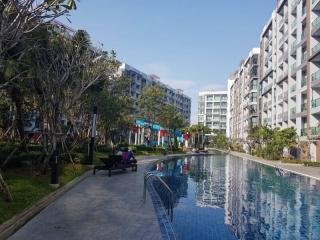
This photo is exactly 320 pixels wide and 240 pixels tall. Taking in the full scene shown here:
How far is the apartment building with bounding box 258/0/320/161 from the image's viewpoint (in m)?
45.1

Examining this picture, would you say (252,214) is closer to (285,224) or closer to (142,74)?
(285,224)

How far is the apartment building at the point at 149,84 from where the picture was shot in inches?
3890

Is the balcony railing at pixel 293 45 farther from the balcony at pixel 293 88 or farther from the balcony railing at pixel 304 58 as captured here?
the balcony at pixel 293 88

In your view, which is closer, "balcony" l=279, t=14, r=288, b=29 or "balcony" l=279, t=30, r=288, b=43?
"balcony" l=279, t=30, r=288, b=43

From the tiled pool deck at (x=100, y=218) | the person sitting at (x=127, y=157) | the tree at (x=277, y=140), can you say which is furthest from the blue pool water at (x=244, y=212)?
the tree at (x=277, y=140)

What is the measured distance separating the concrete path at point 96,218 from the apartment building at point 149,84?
2215 inches

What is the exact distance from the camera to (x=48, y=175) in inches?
659

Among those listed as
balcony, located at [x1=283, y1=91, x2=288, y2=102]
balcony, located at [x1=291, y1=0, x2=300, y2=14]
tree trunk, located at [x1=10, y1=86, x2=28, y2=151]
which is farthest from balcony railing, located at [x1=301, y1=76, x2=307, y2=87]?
tree trunk, located at [x1=10, y1=86, x2=28, y2=151]

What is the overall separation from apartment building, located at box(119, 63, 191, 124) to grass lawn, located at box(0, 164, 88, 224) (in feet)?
172

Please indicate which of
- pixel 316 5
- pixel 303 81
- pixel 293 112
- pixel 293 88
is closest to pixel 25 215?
pixel 316 5

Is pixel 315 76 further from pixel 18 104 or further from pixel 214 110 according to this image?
pixel 214 110

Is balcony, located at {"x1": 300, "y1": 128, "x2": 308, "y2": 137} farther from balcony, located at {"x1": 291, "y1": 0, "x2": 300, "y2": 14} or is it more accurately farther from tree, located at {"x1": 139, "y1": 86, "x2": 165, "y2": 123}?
tree, located at {"x1": 139, "y1": 86, "x2": 165, "y2": 123}

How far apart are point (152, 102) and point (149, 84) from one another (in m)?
56.3

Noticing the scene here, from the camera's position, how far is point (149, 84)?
4444 inches
